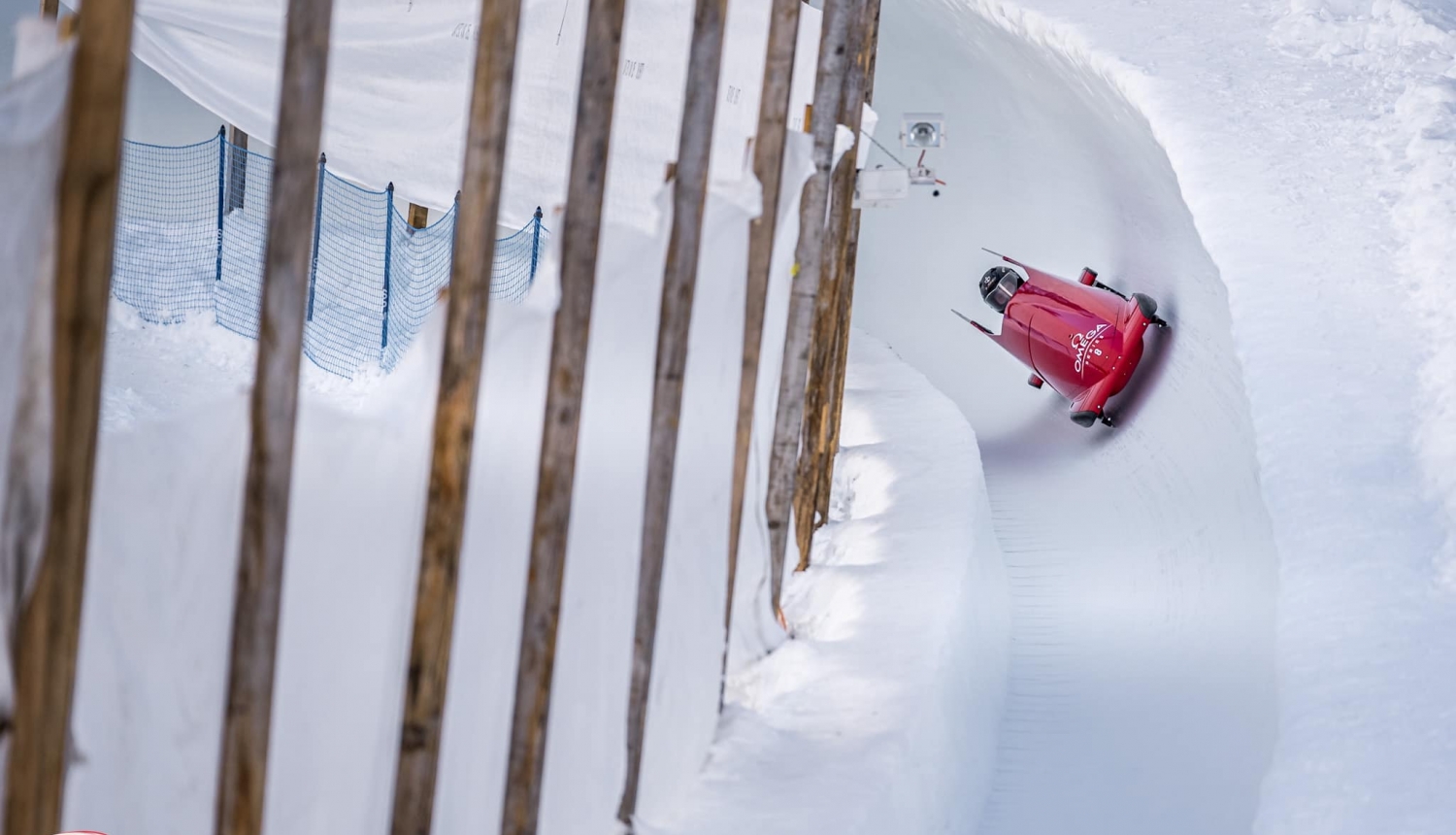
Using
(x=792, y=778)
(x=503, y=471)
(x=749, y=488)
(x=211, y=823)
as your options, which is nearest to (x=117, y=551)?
(x=211, y=823)

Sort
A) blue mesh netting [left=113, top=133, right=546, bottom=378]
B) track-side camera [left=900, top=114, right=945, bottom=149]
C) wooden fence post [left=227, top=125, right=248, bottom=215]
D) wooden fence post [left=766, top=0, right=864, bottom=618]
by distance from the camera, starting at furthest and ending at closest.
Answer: wooden fence post [left=227, top=125, right=248, bottom=215]
blue mesh netting [left=113, top=133, right=546, bottom=378]
track-side camera [left=900, top=114, right=945, bottom=149]
wooden fence post [left=766, top=0, right=864, bottom=618]

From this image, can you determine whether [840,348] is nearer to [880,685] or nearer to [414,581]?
[880,685]

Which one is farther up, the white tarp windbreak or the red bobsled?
the white tarp windbreak

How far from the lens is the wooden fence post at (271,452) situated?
6.69ft

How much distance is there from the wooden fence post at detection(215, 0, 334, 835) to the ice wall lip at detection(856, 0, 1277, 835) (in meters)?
2.66

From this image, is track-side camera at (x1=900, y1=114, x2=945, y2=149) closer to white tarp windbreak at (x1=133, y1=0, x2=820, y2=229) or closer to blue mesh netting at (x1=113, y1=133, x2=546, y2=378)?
white tarp windbreak at (x1=133, y1=0, x2=820, y2=229)

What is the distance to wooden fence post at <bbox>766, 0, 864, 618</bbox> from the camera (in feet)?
16.9

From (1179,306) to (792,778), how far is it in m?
3.48

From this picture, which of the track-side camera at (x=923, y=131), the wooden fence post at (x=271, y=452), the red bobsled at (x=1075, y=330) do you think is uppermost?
the track-side camera at (x=923, y=131)

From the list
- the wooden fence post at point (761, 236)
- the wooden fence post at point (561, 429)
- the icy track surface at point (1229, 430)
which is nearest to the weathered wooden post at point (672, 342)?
the wooden fence post at point (561, 429)

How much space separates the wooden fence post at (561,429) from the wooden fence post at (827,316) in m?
Answer: 2.69

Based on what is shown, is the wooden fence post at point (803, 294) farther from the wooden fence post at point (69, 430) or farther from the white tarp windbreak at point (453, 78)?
the wooden fence post at point (69, 430)

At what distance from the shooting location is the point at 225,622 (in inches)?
81.4

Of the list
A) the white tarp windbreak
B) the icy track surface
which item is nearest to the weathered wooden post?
the icy track surface
